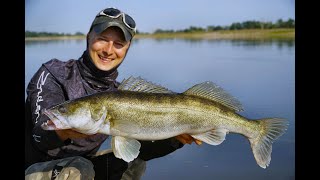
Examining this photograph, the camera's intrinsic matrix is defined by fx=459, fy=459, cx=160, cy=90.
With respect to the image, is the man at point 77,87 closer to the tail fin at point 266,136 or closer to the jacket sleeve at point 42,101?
the jacket sleeve at point 42,101

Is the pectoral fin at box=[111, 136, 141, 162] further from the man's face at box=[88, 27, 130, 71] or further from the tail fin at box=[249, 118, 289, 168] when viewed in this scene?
the tail fin at box=[249, 118, 289, 168]

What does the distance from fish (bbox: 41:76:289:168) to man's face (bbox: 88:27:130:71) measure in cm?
37

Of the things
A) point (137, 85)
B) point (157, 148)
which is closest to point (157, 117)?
point (137, 85)

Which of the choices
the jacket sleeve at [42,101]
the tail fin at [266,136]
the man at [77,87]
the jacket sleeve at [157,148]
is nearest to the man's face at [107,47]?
the man at [77,87]

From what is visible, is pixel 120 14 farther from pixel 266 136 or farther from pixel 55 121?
pixel 266 136

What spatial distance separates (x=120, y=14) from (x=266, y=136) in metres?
1.14

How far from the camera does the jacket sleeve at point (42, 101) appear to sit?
8.16ft

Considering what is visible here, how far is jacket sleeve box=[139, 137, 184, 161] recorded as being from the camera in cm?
305

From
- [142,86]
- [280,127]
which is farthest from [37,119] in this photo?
[280,127]

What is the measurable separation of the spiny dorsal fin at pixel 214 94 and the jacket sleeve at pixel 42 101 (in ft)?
2.47

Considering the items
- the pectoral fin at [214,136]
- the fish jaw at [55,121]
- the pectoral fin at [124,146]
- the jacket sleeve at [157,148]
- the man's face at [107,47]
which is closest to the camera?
the fish jaw at [55,121]

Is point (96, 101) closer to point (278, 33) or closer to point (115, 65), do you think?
point (115, 65)

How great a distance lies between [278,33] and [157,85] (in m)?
1.78
